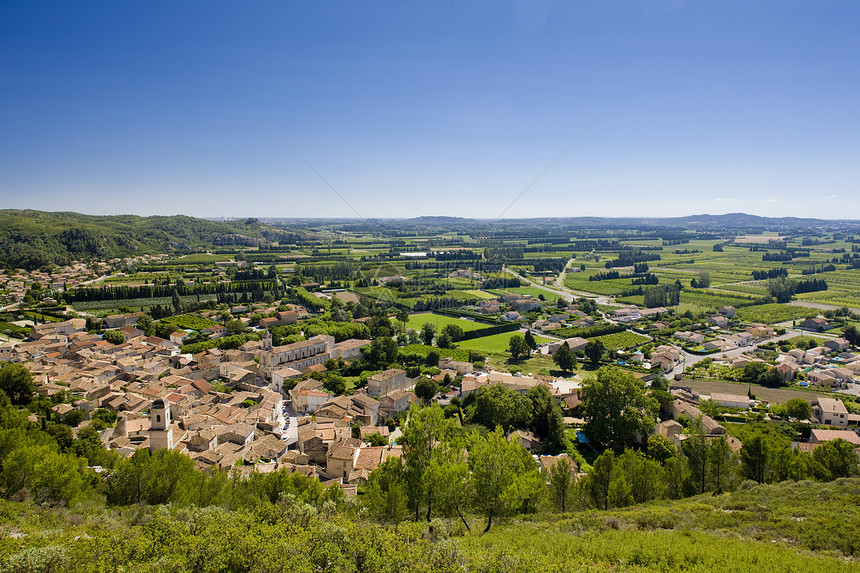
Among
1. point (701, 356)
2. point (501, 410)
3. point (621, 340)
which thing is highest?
point (501, 410)

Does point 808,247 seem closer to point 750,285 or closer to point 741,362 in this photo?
point 750,285

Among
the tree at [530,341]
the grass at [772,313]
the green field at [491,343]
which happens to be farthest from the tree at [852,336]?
the tree at [530,341]

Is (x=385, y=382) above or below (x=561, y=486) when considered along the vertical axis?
below

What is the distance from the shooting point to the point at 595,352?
39312 millimetres

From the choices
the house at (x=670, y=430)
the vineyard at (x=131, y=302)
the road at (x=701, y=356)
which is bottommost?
the road at (x=701, y=356)

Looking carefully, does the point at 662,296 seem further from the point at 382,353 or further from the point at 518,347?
the point at 382,353

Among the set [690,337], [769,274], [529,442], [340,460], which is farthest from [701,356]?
[769,274]

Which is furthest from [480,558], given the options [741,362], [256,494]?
[741,362]

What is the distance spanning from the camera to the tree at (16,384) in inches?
877

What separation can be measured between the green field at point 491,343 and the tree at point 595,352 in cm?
696

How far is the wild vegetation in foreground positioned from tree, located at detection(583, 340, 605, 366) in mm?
26981

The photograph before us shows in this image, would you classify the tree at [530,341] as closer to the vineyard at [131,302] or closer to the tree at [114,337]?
the tree at [114,337]

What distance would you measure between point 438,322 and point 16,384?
36.8 meters

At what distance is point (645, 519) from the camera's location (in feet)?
38.6
